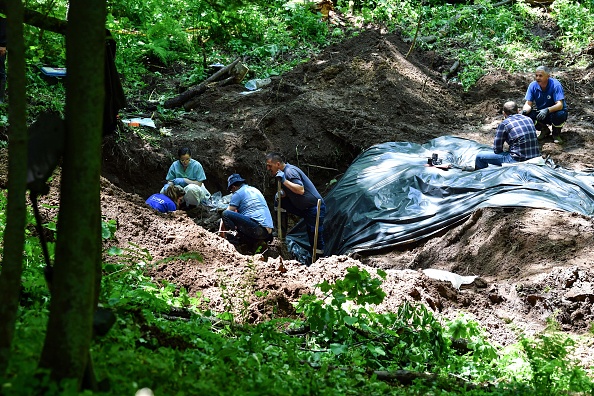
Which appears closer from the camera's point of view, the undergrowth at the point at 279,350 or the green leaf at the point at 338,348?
the undergrowth at the point at 279,350

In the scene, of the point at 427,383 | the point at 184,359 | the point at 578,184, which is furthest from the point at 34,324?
the point at 578,184

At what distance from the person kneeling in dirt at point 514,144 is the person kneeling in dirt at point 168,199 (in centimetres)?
446

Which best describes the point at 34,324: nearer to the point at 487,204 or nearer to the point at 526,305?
the point at 526,305

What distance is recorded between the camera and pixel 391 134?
12422 mm

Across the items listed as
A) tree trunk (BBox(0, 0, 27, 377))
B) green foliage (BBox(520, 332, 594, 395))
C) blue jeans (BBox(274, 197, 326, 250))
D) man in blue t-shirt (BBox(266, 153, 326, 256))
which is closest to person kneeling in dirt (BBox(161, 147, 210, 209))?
man in blue t-shirt (BBox(266, 153, 326, 256))

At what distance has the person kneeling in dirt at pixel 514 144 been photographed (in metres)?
10.4

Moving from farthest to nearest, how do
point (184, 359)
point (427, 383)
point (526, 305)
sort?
point (526, 305)
point (427, 383)
point (184, 359)

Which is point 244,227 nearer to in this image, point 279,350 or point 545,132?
point 279,350

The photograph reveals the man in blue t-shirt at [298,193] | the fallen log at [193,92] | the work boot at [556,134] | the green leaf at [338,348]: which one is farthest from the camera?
the fallen log at [193,92]

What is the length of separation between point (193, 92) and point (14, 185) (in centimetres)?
1117

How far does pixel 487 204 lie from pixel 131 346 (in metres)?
6.45

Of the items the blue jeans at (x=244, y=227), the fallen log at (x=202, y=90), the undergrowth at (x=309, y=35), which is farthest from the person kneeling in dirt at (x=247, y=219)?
the undergrowth at (x=309, y=35)

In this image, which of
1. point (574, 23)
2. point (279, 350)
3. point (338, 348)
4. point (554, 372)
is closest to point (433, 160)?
point (554, 372)

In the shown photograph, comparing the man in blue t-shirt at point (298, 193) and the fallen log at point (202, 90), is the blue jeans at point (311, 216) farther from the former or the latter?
the fallen log at point (202, 90)
